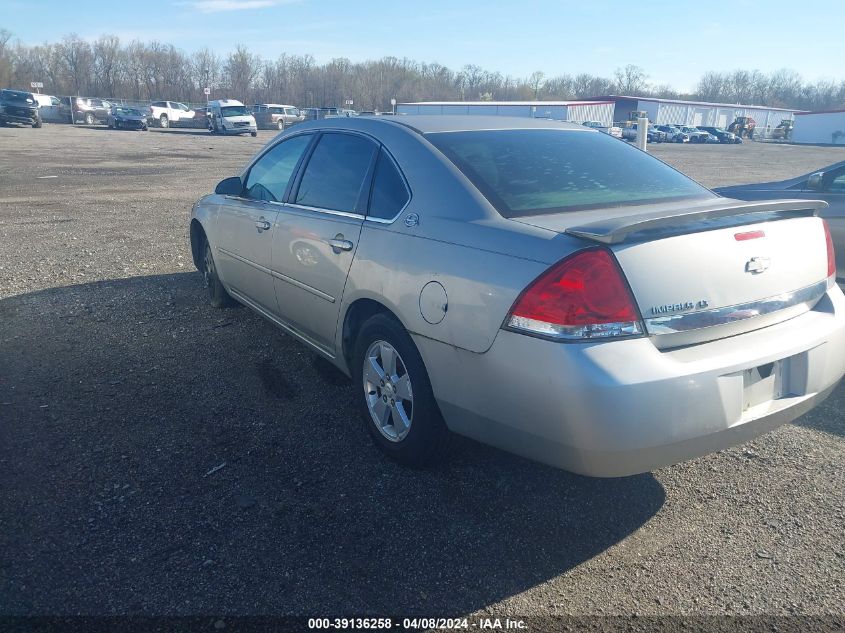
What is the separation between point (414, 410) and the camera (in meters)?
3.27

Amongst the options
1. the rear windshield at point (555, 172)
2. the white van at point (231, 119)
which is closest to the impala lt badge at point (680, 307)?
the rear windshield at point (555, 172)

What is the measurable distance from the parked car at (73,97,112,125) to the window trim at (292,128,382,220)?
1976 inches

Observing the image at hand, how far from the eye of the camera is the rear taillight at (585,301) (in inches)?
101

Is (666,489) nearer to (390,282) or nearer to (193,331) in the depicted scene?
A: (390,282)

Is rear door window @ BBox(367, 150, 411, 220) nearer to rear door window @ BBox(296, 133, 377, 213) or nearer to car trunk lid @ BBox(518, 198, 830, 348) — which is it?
rear door window @ BBox(296, 133, 377, 213)

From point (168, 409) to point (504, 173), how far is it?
94.4 inches

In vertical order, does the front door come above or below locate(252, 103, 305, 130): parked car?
below

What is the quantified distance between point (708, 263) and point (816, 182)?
484cm

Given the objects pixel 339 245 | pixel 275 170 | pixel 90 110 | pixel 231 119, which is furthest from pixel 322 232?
pixel 90 110

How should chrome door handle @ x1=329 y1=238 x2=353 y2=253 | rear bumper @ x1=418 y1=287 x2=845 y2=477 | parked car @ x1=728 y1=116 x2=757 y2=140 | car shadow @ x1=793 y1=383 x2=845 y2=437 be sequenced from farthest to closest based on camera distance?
parked car @ x1=728 y1=116 x2=757 y2=140 < car shadow @ x1=793 y1=383 x2=845 y2=437 < chrome door handle @ x1=329 y1=238 x2=353 y2=253 < rear bumper @ x1=418 y1=287 x2=845 y2=477

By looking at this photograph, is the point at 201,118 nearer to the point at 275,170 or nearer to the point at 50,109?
the point at 50,109

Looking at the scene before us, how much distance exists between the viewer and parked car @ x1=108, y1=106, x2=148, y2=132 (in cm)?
4441

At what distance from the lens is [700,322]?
269cm

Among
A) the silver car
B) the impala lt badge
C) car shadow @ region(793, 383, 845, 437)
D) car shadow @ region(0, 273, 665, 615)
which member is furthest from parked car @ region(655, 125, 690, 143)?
the impala lt badge
